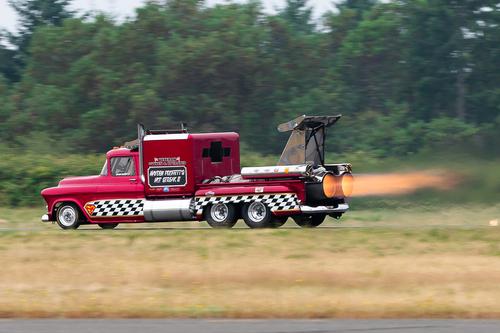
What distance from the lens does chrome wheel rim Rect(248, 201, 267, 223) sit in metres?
27.0

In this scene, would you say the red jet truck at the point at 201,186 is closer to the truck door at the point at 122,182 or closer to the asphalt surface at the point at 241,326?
the truck door at the point at 122,182

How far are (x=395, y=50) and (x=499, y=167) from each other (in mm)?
39635

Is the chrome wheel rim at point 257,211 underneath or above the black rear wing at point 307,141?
underneath

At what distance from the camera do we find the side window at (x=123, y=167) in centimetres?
2795

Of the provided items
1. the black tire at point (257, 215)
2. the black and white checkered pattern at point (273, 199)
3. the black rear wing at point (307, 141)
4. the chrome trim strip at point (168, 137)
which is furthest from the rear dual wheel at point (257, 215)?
the chrome trim strip at point (168, 137)

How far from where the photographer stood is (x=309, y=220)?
1141 inches

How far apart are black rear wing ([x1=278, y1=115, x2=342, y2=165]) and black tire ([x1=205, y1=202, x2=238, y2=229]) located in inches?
85.8

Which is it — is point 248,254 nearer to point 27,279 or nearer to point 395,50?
point 27,279

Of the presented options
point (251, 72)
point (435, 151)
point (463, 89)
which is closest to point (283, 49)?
point (251, 72)

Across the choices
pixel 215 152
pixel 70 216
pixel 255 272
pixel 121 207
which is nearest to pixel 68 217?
pixel 70 216

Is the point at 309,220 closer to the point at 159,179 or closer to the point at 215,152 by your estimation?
the point at 215,152

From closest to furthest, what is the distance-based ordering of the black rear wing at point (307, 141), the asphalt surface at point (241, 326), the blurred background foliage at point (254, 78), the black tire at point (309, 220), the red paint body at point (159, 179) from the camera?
the asphalt surface at point (241, 326) < the red paint body at point (159, 179) < the black rear wing at point (307, 141) < the black tire at point (309, 220) < the blurred background foliage at point (254, 78)

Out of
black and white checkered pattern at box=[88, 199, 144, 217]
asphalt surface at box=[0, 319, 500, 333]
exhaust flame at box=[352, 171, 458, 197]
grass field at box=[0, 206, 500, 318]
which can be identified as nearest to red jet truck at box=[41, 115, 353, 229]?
black and white checkered pattern at box=[88, 199, 144, 217]

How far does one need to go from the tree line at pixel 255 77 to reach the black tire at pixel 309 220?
2778 cm
